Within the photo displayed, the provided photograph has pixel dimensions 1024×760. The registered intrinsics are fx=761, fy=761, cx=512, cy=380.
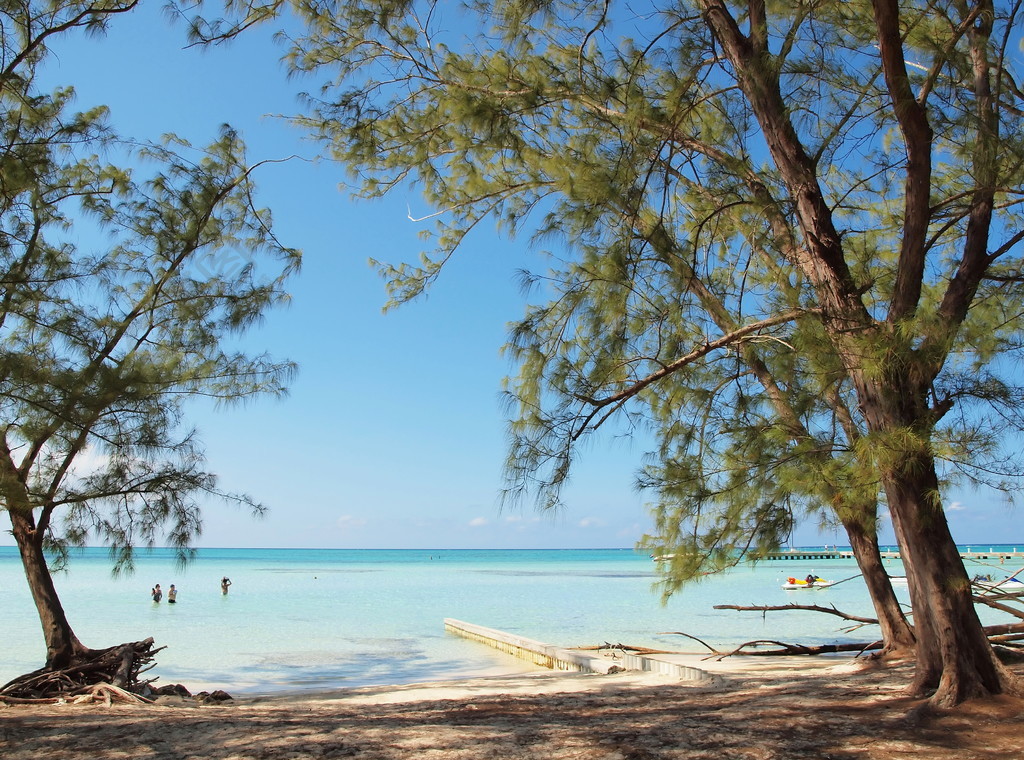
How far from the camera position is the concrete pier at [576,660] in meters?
5.56

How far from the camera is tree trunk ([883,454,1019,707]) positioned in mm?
2834

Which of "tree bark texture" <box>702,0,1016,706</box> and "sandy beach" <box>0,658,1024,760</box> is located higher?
"tree bark texture" <box>702,0,1016,706</box>

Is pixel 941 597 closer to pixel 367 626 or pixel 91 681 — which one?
pixel 91 681

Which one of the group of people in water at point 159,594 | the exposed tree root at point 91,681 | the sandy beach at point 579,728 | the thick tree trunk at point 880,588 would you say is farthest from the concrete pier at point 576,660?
the group of people in water at point 159,594

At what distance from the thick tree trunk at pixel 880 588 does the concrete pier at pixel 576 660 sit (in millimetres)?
1188

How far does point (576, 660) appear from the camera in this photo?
6.98m

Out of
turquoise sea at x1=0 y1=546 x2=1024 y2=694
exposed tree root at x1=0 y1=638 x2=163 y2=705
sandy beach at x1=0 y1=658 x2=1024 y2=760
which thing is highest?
sandy beach at x1=0 y1=658 x2=1024 y2=760

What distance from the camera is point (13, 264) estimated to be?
3.39 metres

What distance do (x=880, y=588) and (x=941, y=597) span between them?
2109mm

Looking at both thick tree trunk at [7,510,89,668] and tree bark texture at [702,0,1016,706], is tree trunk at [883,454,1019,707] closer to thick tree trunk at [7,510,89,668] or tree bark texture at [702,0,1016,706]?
tree bark texture at [702,0,1016,706]

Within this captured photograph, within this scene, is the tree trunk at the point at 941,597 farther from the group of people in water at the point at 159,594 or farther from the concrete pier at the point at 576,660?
the group of people in water at the point at 159,594

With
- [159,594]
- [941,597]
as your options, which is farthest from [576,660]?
[159,594]

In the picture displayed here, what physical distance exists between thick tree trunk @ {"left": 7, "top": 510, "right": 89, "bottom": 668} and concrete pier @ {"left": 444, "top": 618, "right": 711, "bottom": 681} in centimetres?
401

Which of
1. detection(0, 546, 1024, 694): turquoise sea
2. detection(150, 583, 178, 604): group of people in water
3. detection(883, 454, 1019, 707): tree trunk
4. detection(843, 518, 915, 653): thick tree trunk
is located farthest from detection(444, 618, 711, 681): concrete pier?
detection(150, 583, 178, 604): group of people in water
